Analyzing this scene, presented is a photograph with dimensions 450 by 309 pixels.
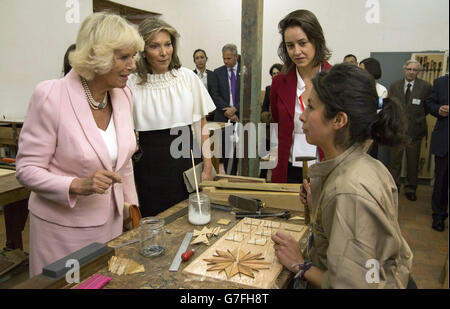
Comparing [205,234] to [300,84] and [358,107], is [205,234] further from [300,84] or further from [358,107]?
[300,84]

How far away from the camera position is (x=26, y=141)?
1.50m

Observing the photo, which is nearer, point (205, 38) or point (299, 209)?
point (299, 209)

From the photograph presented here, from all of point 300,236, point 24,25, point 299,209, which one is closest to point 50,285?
point 300,236

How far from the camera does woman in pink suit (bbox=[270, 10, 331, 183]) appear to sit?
2.04 meters

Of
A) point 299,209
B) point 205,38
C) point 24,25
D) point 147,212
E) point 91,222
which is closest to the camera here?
point 91,222

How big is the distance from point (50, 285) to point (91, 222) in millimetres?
537

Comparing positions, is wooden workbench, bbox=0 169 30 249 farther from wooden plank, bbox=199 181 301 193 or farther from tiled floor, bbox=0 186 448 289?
wooden plank, bbox=199 181 301 193

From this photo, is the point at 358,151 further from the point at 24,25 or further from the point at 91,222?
the point at 24,25

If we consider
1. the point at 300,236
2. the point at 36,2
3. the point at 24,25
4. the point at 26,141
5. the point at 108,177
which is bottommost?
the point at 300,236

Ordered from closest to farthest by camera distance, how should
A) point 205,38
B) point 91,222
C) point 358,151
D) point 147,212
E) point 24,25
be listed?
point 358,151 < point 91,222 < point 147,212 < point 24,25 < point 205,38

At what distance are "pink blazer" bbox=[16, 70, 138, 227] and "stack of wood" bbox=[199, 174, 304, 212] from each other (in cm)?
56

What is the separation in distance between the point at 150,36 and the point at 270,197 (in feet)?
3.75

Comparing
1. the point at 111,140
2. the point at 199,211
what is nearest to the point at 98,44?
the point at 111,140

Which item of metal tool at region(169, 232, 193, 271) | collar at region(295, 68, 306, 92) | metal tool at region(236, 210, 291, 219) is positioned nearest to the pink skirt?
metal tool at region(169, 232, 193, 271)
